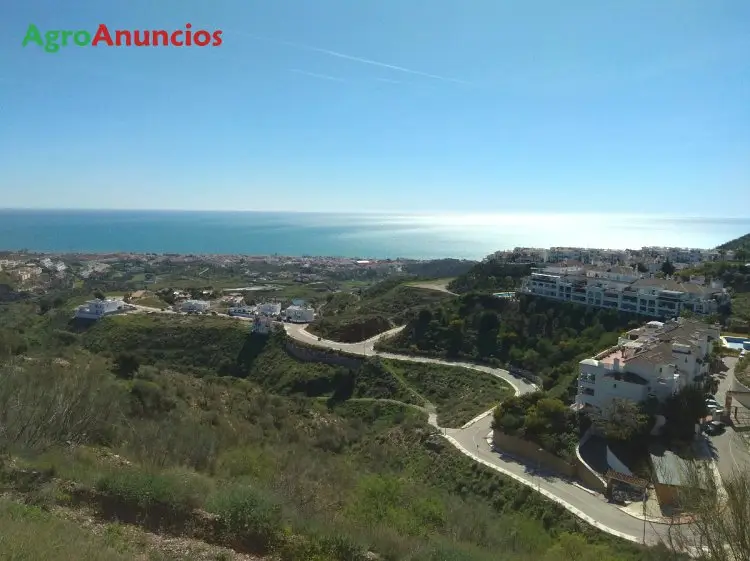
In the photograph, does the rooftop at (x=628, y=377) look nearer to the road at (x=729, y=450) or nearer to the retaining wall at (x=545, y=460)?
the road at (x=729, y=450)

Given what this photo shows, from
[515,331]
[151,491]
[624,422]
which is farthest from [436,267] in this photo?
[151,491]

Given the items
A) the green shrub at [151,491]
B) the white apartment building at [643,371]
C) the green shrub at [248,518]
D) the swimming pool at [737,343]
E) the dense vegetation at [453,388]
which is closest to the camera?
the green shrub at [248,518]

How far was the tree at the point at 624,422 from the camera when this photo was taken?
1700cm

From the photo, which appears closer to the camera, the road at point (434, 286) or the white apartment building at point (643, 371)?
the white apartment building at point (643, 371)

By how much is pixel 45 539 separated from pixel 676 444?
17407mm

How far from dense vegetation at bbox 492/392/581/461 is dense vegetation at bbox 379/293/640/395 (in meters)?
7.69

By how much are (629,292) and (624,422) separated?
1720 cm

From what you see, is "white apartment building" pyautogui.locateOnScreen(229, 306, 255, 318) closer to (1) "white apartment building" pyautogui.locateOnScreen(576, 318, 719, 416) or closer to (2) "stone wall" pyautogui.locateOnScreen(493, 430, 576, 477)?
(2) "stone wall" pyautogui.locateOnScreen(493, 430, 576, 477)

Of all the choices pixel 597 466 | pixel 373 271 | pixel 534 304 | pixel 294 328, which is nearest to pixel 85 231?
pixel 373 271

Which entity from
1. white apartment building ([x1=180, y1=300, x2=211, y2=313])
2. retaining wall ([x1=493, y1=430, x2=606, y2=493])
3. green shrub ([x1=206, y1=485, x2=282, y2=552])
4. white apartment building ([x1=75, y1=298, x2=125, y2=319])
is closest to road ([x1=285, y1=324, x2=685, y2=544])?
retaining wall ([x1=493, y1=430, x2=606, y2=493])

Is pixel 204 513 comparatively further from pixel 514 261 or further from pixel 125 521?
pixel 514 261

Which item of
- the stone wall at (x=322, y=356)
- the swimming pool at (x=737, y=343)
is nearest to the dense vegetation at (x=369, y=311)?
the stone wall at (x=322, y=356)

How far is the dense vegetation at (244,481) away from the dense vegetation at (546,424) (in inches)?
90.7

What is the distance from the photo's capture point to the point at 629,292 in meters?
32.2
